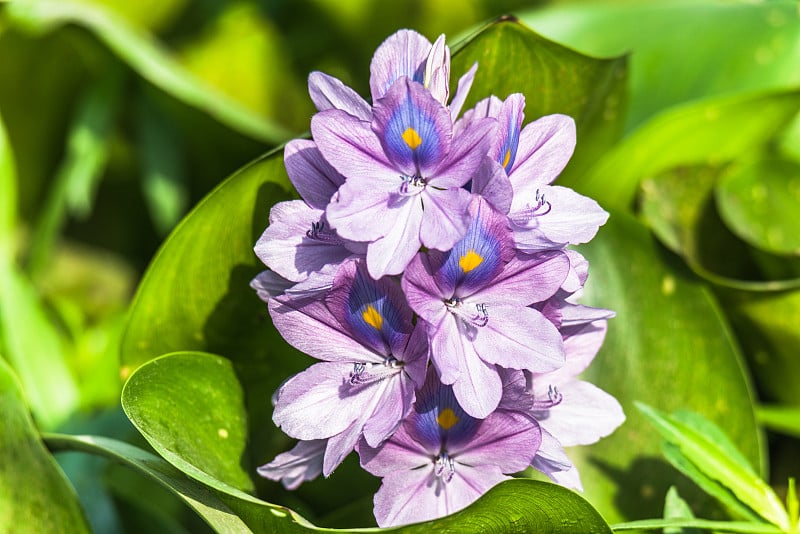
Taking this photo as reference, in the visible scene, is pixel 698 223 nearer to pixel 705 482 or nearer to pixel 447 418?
pixel 705 482

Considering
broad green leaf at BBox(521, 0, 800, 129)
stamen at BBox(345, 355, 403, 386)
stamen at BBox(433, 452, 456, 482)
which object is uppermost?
broad green leaf at BBox(521, 0, 800, 129)

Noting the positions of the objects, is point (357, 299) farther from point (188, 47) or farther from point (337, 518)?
point (188, 47)

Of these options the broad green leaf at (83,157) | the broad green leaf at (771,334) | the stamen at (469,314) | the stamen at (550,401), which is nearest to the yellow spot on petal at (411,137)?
the stamen at (469,314)

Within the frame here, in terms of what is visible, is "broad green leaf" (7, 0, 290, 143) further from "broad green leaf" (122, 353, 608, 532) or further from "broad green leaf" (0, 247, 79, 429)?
"broad green leaf" (122, 353, 608, 532)

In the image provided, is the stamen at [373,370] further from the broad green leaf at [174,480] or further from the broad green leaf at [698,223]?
the broad green leaf at [698,223]

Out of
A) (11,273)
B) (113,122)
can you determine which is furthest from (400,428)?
(113,122)

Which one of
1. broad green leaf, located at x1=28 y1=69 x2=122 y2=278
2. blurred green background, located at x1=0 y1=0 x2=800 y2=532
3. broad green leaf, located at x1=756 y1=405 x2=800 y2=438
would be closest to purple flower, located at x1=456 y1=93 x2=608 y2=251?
blurred green background, located at x1=0 y1=0 x2=800 y2=532

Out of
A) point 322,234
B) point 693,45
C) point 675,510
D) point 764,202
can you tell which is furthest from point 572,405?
point 693,45
